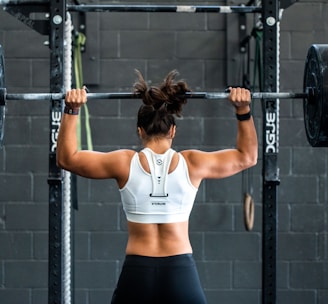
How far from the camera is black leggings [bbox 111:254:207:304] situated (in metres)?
2.49

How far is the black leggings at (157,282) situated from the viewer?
2.49 meters

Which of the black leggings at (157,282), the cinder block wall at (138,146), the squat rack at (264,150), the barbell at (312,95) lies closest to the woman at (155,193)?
the black leggings at (157,282)

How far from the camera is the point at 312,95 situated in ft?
9.58

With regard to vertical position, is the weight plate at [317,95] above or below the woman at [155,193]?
above

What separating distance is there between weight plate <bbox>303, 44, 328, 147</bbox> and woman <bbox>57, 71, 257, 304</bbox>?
486 millimetres

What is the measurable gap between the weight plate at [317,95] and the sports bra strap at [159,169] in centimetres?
68

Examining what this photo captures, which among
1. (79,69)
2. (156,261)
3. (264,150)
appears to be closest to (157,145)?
(156,261)

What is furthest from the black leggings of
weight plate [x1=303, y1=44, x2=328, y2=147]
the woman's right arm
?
weight plate [x1=303, y1=44, x2=328, y2=147]

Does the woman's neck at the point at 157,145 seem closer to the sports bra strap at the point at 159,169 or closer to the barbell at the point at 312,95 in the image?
the sports bra strap at the point at 159,169

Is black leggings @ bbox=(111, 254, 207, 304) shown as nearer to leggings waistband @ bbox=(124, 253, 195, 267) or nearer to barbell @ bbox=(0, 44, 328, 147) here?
leggings waistband @ bbox=(124, 253, 195, 267)

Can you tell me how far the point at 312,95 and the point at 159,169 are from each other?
806 millimetres

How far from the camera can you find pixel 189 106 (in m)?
4.12

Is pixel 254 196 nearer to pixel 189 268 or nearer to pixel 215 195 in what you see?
pixel 215 195

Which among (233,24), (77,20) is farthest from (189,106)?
(77,20)
